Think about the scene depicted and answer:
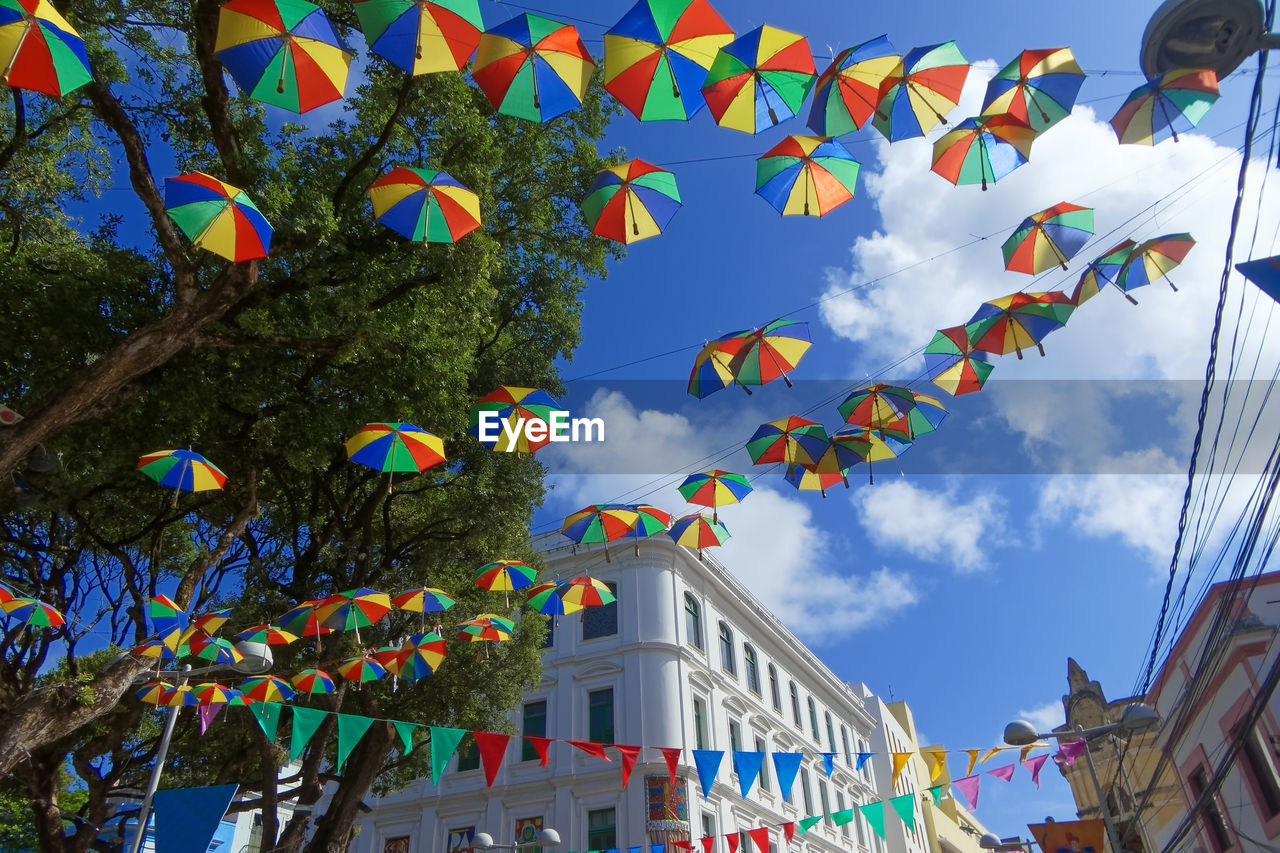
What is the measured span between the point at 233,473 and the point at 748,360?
8908mm

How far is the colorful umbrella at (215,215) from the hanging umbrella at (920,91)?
19.1ft

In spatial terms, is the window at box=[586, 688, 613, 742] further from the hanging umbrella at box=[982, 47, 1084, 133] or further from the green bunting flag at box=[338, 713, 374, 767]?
the hanging umbrella at box=[982, 47, 1084, 133]

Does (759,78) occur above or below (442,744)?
above

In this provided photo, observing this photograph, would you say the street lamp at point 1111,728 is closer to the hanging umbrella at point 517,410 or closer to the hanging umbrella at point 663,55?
the hanging umbrella at point 517,410

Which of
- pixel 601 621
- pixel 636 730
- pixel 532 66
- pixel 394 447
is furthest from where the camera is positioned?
pixel 601 621

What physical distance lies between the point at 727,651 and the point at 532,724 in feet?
23.4

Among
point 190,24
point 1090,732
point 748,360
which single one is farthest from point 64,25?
point 1090,732

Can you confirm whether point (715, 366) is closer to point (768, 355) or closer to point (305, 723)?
point (768, 355)

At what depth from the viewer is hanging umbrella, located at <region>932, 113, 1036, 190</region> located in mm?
7082

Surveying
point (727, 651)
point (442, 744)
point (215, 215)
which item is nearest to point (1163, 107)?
point (215, 215)

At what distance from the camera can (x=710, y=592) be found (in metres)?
27.8

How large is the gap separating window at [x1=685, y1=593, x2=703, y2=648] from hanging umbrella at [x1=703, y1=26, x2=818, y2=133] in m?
20.6

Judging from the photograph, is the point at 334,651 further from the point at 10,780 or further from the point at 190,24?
the point at 190,24

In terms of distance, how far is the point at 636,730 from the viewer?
22734 millimetres
